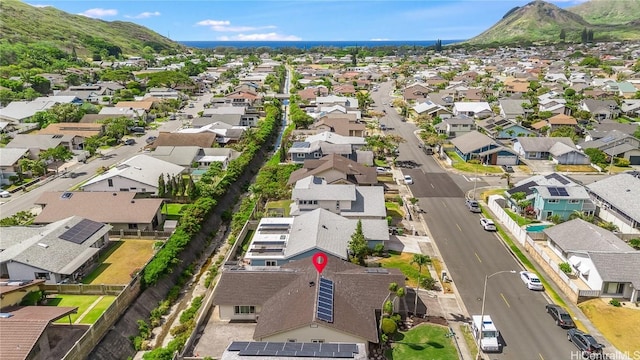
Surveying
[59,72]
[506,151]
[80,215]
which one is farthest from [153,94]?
[506,151]

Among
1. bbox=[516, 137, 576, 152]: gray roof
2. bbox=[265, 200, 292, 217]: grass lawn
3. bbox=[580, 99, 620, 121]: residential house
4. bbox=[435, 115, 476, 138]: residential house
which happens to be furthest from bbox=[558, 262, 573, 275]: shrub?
bbox=[580, 99, 620, 121]: residential house

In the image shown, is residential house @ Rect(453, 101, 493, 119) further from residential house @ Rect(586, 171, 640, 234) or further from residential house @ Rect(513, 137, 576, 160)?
residential house @ Rect(586, 171, 640, 234)

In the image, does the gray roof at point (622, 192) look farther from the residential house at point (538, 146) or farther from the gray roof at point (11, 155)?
the gray roof at point (11, 155)

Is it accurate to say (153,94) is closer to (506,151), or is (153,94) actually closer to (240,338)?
(506,151)

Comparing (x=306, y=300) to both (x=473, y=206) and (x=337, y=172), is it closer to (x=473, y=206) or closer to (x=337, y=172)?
(x=337, y=172)

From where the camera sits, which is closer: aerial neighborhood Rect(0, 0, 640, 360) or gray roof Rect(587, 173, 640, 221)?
aerial neighborhood Rect(0, 0, 640, 360)

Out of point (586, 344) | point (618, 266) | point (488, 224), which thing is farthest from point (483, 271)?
point (586, 344)

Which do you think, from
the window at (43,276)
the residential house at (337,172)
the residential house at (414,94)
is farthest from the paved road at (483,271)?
the residential house at (414,94)

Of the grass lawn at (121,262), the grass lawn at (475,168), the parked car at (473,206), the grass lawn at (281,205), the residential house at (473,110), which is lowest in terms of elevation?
the grass lawn at (121,262)
